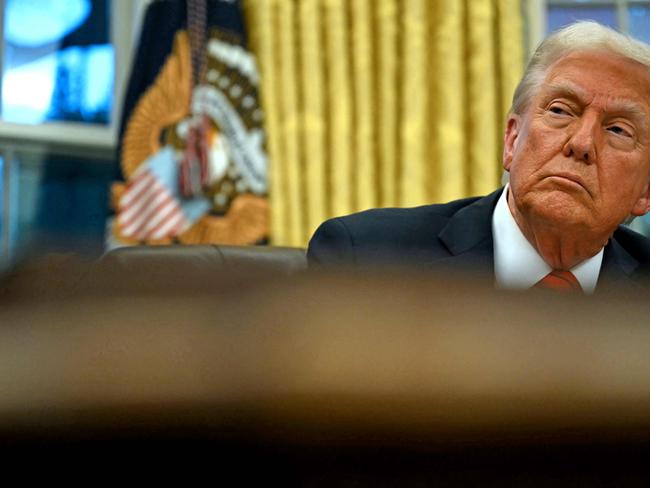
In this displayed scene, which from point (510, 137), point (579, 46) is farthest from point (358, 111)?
point (579, 46)

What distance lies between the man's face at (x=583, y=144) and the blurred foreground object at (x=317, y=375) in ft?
5.11

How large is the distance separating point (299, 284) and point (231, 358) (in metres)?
0.02

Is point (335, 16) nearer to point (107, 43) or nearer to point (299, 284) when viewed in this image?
point (107, 43)

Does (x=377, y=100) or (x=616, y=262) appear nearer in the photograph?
(x=616, y=262)

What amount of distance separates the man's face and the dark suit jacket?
7cm

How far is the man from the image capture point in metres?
1.73

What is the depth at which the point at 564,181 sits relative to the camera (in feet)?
5.68

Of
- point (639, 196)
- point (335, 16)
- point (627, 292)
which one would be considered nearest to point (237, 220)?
point (335, 16)

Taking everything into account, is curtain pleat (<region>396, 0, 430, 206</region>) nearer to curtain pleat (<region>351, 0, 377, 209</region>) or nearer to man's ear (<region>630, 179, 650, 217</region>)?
curtain pleat (<region>351, 0, 377, 209</region>)

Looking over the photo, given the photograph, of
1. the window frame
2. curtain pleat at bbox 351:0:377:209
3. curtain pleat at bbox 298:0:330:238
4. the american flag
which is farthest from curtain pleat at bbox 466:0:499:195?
the window frame

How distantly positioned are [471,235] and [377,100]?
1.44 meters

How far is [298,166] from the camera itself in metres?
3.04

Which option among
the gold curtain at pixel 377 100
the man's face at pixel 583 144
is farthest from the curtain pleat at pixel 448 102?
the man's face at pixel 583 144

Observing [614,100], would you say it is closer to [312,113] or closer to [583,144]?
[583,144]
